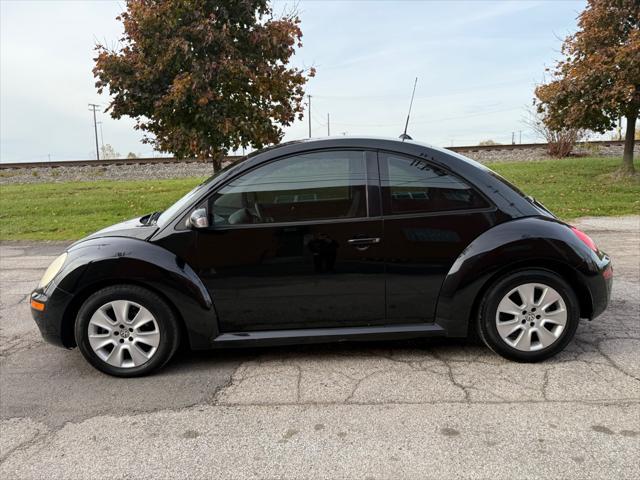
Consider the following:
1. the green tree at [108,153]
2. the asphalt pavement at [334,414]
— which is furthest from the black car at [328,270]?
the green tree at [108,153]

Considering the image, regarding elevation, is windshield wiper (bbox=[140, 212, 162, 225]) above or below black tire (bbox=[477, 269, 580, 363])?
above

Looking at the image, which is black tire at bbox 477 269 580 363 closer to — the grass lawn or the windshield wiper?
the windshield wiper

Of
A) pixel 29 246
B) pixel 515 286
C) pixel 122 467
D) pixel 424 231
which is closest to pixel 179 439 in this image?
pixel 122 467

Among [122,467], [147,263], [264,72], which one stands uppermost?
[264,72]

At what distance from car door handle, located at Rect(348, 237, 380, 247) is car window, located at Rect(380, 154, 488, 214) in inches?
9.0

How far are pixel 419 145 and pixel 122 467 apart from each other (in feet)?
9.30

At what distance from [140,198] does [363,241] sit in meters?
12.3

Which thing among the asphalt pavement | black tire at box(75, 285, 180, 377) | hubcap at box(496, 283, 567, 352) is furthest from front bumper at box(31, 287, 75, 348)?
hubcap at box(496, 283, 567, 352)

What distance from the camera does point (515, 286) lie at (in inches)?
137

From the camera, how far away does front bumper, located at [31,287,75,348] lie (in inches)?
136

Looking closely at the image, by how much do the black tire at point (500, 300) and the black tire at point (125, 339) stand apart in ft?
7.22

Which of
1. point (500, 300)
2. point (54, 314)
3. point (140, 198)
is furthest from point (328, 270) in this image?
point (140, 198)

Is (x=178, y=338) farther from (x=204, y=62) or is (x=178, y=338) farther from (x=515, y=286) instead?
(x=204, y=62)

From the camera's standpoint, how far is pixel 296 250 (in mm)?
3459
